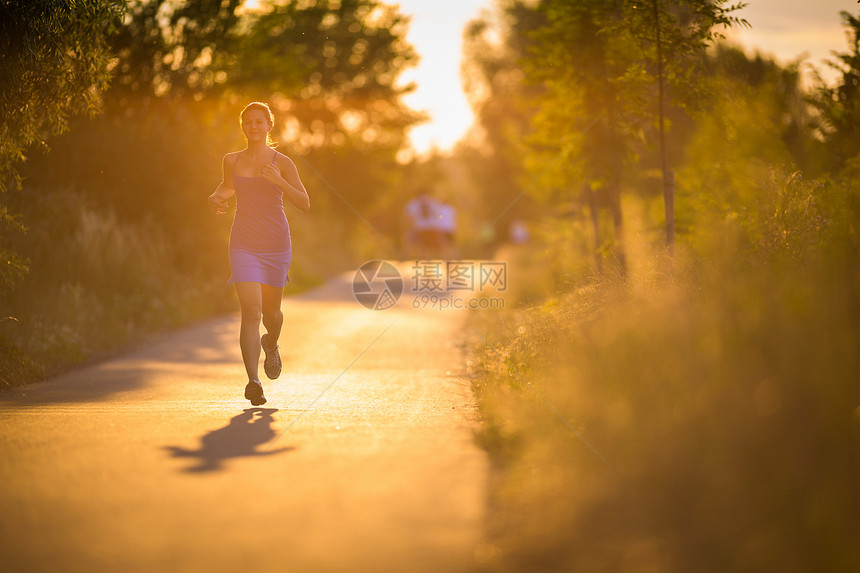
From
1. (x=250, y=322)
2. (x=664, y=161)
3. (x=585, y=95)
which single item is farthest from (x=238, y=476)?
(x=585, y=95)

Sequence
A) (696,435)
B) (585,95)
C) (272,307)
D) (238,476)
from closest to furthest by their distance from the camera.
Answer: (696,435)
(238,476)
(272,307)
(585,95)

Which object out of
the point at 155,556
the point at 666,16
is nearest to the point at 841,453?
the point at 155,556

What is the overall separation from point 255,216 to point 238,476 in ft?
10.2

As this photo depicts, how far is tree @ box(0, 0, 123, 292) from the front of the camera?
8953 millimetres

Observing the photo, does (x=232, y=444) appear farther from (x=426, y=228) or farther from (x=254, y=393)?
(x=426, y=228)

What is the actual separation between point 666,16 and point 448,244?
1040 inches

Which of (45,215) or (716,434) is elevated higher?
(45,215)

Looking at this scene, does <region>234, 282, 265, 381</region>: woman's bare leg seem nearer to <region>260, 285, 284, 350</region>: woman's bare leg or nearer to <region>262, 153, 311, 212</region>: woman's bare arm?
<region>260, 285, 284, 350</region>: woman's bare leg

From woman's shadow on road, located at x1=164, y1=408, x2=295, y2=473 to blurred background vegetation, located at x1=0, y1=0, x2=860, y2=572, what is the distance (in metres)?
1.54

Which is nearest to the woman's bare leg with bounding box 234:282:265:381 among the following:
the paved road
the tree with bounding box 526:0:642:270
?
the paved road

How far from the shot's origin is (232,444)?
20.7 feet

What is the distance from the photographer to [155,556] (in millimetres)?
4199

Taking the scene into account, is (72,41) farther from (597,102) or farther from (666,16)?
(597,102)

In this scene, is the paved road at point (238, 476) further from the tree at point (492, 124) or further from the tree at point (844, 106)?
the tree at point (492, 124)
